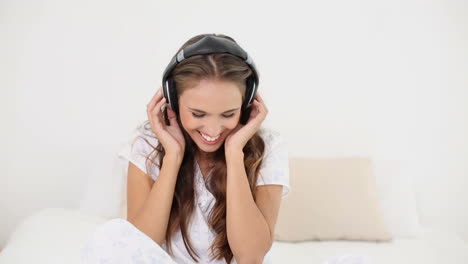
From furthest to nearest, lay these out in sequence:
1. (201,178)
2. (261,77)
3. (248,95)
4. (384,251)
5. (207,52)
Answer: (261,77) < (384,251) < (201,178) < (248,95) < (207,52)

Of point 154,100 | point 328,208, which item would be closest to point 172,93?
point 154,100

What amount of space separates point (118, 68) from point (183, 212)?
104cm

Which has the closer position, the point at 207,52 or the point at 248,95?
the point at 207,52

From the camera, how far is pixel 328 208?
6.02 ft

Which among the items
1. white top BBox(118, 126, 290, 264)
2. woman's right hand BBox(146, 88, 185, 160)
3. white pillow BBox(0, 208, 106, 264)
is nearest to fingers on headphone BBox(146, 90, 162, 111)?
woman's right hand BBox(146, 88, 185, 160)

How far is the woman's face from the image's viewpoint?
3.78 ft

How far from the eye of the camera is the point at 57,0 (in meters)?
2.04

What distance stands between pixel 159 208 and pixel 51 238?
0.60 metres

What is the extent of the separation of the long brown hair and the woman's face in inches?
0.9

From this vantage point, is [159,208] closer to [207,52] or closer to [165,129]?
[165,129]

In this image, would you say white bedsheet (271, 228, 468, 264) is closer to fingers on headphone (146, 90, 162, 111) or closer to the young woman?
the young woman

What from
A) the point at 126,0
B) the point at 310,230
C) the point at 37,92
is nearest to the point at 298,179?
the point at 310,230

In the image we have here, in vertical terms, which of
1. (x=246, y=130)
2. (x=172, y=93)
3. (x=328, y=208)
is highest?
(x=172, y=93)

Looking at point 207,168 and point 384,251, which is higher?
Answer: point 207,168
